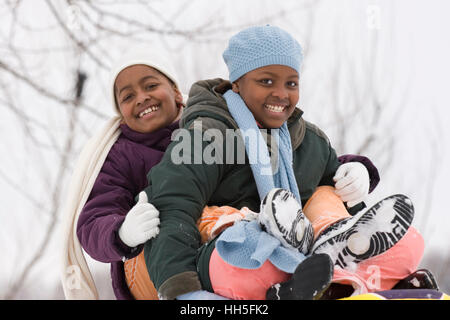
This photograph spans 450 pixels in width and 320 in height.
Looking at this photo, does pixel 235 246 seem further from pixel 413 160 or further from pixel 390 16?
pixel 390 16

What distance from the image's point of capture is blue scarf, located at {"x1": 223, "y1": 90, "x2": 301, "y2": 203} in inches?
48.9

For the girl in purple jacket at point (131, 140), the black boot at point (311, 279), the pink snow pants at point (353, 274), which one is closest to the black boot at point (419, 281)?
the pink snow pants at point (353, 274)

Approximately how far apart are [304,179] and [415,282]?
40cm

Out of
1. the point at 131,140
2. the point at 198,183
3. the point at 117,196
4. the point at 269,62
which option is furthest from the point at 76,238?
the point at 269,62

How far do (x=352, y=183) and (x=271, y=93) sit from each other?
0.33m

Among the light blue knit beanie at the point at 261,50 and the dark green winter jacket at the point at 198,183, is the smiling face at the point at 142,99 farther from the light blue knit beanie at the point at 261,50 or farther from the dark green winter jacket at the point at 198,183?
the light blue knit beanie at the point at 261,50

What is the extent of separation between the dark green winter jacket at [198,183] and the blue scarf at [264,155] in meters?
0.03

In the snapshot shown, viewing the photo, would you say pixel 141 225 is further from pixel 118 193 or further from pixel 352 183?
pixel 352 183

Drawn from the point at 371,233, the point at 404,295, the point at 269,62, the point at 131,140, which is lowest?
the point at 404,295

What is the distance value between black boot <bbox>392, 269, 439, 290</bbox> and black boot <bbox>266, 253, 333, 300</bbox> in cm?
21

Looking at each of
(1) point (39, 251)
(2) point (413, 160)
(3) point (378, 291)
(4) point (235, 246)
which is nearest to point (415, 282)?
(3) point (378, 291)

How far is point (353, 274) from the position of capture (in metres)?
1.03

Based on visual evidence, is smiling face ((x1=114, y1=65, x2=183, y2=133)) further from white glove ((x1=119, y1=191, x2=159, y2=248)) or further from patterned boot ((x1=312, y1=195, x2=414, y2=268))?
patterned boot ((x1=312, y1=195, x2=414, y2=268))

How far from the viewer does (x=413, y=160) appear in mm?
2262
